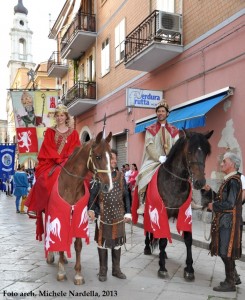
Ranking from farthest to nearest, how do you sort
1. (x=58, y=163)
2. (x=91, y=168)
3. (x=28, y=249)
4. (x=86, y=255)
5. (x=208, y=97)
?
(x=208, y=97), (x=28, y=249), (x=86, y=255), (x=58, y=163), (x=91, y=168)

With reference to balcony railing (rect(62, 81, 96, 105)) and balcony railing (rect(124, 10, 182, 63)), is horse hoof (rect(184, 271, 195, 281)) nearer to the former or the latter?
balcony railing (rect(124, 10, 182, 63))

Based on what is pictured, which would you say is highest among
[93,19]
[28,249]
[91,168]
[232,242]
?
[93,19]

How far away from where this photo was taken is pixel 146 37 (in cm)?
1367

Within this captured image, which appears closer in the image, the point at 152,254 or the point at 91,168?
the point at 91,168

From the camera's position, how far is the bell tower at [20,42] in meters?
82.1

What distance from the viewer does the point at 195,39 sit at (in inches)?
462

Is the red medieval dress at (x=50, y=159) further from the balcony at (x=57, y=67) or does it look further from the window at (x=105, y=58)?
the balcony at (x=57, y=67)

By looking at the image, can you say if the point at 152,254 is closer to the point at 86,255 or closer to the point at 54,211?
the point at 86,255

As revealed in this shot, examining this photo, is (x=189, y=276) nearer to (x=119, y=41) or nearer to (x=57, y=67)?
(x=119, y=41)

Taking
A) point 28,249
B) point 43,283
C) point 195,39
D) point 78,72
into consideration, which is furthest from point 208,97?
point 78,72

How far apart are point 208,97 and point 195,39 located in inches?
86.9

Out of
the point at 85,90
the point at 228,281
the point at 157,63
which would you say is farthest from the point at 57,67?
the point at 228,281

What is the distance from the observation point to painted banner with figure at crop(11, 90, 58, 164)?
12.6m

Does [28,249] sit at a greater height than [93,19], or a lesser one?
lesser
